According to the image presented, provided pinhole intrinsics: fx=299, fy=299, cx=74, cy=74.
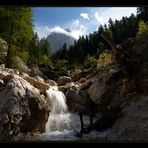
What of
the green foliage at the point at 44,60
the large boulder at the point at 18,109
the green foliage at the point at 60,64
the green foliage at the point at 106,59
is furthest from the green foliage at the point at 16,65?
the green foliage at the point at 60,64

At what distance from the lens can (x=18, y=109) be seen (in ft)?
27.0

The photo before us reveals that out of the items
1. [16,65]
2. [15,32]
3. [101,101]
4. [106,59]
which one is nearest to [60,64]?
[15,32]

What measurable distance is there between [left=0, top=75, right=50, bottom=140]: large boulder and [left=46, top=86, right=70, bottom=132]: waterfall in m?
0.46

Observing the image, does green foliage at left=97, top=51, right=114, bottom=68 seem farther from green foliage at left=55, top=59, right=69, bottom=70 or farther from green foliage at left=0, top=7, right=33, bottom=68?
green foliage at left=55, top=59, right=69, bottom=70

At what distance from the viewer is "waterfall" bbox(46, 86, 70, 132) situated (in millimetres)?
9523

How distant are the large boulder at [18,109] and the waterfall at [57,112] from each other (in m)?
0.46

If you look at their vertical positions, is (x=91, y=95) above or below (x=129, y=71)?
below

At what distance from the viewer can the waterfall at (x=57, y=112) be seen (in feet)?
31.2

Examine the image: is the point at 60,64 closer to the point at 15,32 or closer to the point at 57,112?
the point at 15,32

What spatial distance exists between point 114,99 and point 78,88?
7.78ft

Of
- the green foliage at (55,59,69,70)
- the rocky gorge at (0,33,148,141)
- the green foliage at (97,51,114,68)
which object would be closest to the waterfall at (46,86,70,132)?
the rocky gorge at (0,33,148,141)

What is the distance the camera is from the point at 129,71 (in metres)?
10.4
